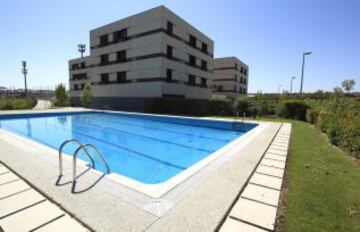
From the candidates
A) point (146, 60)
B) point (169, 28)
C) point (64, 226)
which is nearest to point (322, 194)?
point (64, 226)

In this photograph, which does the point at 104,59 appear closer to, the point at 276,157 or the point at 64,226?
the point at 276,157

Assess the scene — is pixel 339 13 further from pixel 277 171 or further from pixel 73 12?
pixel 73 12

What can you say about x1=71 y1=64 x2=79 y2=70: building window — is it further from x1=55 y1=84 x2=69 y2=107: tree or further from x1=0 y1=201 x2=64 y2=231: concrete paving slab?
x1=0 y1=201 x2=64 y2=231: concrete paving slab

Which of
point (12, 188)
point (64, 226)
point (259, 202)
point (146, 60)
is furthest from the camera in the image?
point (146, 60)

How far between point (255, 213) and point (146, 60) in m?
22.0

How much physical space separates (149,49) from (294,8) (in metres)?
14.6

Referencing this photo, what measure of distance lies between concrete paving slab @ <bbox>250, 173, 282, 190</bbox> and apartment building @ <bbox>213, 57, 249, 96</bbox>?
129ft

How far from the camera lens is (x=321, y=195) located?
11.5 ft

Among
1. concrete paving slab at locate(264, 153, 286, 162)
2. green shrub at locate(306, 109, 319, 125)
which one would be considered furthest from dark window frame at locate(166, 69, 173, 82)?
concrete paving slab at locate(264, 153, 286, 162)

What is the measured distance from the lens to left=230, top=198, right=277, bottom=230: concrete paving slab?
8.68 ft

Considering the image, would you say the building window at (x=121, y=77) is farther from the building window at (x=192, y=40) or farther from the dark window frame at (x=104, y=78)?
the building window at (x=192, y=40)

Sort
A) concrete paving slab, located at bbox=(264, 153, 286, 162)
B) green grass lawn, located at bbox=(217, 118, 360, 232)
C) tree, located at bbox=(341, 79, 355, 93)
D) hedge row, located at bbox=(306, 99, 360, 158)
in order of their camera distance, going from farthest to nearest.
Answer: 1. tree, located at bbox=(341, 79, 355, 93)
2. hedge row, located at bbox=(306, 99, 360, 158)
3. concrete paving slab, located at bbox=(264, 153, 286, 162)
4. green grass lawn, located at bbox=(217, 118, 360, 232)

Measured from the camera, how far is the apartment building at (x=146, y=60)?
22.1m

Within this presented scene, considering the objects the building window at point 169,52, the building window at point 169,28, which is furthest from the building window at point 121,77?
the building window at point 169,28
